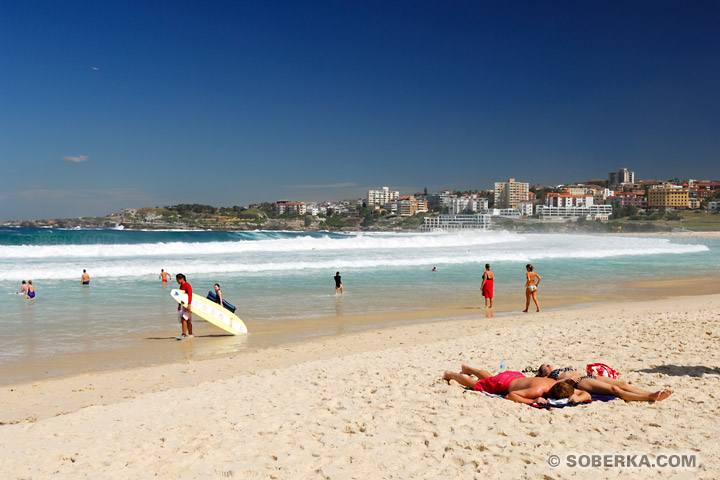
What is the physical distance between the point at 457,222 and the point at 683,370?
14035 centimetres

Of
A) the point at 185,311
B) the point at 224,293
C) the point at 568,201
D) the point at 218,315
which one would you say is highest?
the point at 568,201

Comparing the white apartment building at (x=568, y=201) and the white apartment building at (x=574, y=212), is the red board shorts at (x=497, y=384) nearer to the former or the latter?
the white apartment building at (x=574, y=212)

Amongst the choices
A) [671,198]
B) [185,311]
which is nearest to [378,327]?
[185,311]

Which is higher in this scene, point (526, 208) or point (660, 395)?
point (526, 208)

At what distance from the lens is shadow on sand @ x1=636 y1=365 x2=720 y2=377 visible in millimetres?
6340

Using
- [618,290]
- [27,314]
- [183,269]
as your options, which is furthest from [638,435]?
[183,269]

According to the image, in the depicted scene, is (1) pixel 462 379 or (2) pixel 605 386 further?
(1) pixel 462 379

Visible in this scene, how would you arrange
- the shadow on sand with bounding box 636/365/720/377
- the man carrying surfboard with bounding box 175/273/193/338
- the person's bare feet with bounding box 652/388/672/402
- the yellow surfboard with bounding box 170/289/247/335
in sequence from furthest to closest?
the yellow surfboard with bounding box 170/289/247/335 → the man carrying surfboard with bounding box 175/273/193/338 → the shadow on sand with bounding box 636/365/720/377 → the person's bare feet with bounding box 652/388/672/402

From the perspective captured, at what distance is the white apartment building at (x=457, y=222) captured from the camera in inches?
5413

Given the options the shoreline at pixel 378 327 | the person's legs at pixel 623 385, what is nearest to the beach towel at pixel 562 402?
the person's legs at pixel 623 385

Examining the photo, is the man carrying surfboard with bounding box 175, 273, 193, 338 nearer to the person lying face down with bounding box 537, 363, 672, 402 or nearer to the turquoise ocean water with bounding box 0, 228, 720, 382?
the turquoise ocean water with bounding box 0, 228, 720, 382

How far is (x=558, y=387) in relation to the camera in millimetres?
5449

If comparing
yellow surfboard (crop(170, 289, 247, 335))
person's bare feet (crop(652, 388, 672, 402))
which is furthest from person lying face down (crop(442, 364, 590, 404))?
yellow surfboard (crop(170, 289, 247, 335))

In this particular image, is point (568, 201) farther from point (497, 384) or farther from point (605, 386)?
point (497, 384)
